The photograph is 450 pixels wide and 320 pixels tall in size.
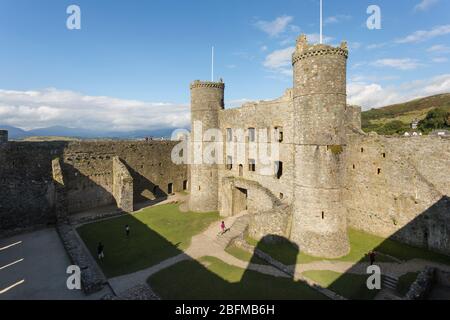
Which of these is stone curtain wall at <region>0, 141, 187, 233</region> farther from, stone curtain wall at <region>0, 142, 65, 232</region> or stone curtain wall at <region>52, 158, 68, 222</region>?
stone curtain wall at <region>52, 158, 68, 222</region>

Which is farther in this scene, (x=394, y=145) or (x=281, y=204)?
(x=281, y=204)

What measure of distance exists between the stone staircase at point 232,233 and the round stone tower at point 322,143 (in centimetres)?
476

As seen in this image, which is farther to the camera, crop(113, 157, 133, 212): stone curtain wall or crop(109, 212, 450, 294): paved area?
crop(113, 157, 133, 212): stone curtain wall

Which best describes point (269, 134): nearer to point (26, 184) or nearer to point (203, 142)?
point (203, 142)

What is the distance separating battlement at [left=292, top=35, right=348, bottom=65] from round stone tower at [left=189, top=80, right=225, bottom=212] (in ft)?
34.7

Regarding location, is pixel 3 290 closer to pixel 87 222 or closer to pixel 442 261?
pixel 87 222

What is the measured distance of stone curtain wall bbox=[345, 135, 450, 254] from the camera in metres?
16.4

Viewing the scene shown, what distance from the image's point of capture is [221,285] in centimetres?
1363

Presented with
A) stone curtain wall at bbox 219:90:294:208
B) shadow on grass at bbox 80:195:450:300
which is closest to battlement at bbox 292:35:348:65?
stone curtain wall at bbox 219:90:294:208

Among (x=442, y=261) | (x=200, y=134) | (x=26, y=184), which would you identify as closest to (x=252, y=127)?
(x=200, y=134)

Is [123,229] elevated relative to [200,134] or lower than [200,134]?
lower

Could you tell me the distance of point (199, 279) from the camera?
14.2 metres
